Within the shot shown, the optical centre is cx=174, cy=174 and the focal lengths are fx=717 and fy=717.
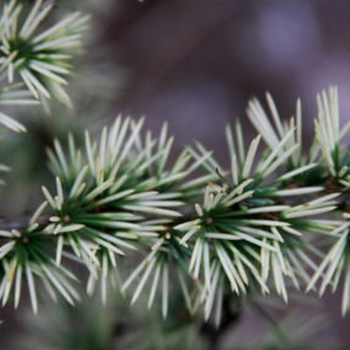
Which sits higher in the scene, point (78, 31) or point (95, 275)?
point (78, 31)

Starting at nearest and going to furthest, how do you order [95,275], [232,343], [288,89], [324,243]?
1. [95,275]
2. [324,243]
3. [232,343]
4. [288,89]

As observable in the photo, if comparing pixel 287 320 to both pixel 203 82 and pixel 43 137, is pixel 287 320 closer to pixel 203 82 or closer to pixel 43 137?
pixel 43 137

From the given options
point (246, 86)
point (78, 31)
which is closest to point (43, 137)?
point (78, 31)

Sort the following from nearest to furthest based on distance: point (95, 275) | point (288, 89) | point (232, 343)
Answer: point (95, 275)
point (232, 343)
point (288, 89)

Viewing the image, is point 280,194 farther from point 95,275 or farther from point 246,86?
point 246,86

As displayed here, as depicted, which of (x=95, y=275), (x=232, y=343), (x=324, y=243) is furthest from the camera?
(x=232, y=343)

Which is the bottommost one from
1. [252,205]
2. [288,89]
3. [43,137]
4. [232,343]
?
[232,343]

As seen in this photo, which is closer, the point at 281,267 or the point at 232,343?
the point at 281,267

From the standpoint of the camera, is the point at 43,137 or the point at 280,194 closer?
the point at 280,194

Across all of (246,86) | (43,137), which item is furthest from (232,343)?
(246,86)
